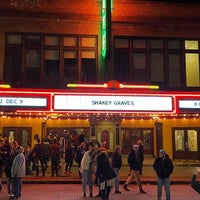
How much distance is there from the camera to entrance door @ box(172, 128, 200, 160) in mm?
23719

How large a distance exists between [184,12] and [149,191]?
12.7 metres

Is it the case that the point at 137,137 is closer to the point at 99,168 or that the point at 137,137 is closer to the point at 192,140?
the point at 192,140

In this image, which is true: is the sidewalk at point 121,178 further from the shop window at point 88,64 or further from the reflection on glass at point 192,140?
the shop window at point 88,64

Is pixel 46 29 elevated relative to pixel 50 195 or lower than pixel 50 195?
elevated

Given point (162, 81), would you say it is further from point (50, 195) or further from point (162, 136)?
point (50, 195)

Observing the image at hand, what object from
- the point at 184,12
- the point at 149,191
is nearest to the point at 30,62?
the point at 184,12

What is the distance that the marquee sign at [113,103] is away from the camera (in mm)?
18734

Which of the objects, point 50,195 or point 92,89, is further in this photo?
point 92,89

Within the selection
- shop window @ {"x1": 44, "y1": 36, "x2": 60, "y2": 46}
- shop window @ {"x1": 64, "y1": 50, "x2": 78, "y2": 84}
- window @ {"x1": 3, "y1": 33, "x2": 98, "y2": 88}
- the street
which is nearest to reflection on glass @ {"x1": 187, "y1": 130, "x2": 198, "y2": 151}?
window @ {"x1": 3, "y1": 33, "x2": 98, "y2": 88}

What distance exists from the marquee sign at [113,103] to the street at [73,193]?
4715 mm

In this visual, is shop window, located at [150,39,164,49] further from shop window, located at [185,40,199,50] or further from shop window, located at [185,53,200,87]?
shop window, located at [185,53,200,87]

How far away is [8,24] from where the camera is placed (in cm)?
2192

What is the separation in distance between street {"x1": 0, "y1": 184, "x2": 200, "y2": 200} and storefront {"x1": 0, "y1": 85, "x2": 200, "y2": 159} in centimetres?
501

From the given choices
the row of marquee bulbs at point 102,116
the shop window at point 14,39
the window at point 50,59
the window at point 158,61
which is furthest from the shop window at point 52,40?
the row of marquee bulbs at point 102,116
